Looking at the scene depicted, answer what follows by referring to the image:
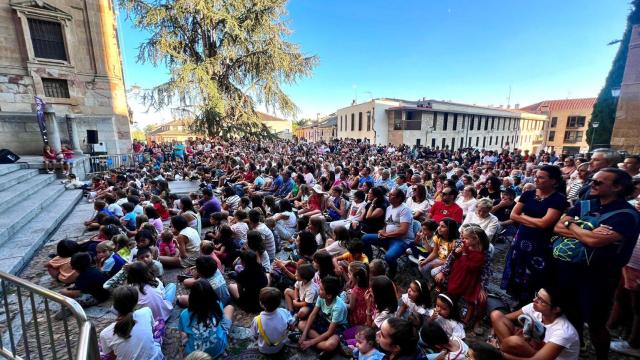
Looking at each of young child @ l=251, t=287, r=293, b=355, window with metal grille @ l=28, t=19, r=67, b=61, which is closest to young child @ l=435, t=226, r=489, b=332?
young child @ l=251, t=287, r=293, b=355

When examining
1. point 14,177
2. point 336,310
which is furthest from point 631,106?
point 14,177

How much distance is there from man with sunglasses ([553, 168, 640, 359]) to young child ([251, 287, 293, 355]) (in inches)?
99.7

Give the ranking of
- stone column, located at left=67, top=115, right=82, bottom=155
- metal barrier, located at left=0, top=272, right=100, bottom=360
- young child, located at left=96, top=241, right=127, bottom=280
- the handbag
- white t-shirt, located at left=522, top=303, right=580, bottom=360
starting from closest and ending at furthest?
1. metal barrier, located at left=0, top=272, right=100, bottom=360
2. white t-shirt, located at left=522, top=303, right=580, bottom=360
3. the handbag
4. young child, located at left=96, top=241, right=127, bottom=280
5. stone column, located at left=67, top=115, right=82, bottom=155

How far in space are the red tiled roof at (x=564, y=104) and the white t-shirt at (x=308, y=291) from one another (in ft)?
180

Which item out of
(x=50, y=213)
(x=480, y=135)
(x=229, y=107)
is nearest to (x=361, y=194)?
(x=50, y=213)

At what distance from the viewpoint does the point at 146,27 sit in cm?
1886

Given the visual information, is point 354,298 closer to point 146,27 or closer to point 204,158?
point 204,158

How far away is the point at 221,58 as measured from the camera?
2044cm

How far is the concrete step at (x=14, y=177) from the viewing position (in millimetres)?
7173

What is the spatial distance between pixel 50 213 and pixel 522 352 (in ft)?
30.0

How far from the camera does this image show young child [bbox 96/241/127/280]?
3768 mm

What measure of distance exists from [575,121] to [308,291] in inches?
2213

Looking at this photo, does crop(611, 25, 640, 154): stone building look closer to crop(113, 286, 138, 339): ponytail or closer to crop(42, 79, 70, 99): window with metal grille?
crop(113, 286, 138, 339): ponytail

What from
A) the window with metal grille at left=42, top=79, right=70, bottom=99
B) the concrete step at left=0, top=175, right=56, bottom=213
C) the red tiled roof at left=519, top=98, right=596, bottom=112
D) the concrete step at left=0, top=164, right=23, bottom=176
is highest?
the red tiled roof at left=519, top=98, right=596, bottom=112
